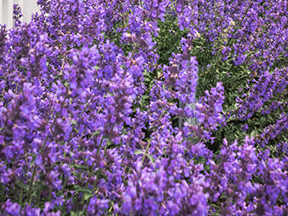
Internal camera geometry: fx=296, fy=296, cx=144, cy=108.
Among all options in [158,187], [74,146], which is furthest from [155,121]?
[158,187]

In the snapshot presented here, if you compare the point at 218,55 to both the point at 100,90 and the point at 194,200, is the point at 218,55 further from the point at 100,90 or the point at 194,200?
the point at 194,200

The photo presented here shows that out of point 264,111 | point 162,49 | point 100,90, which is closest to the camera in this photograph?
point 100,90

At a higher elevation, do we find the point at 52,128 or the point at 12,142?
the point at 52,128

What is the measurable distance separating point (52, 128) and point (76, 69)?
43cm

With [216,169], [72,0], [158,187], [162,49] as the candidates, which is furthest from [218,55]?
[158,187]

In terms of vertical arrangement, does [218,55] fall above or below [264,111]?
above

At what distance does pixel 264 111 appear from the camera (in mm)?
4555

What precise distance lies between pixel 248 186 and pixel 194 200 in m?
0.84

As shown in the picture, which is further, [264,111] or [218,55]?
[218,55]

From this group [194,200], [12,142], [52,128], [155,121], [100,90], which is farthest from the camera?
[155,121]

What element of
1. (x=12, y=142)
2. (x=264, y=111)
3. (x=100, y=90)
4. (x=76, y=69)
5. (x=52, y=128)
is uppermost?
(x=264, y=111)

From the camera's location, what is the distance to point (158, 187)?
4.97 feet

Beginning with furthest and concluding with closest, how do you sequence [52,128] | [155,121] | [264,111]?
[264,111]
[155,121]
[52,128]

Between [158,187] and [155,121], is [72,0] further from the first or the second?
[158,187]
